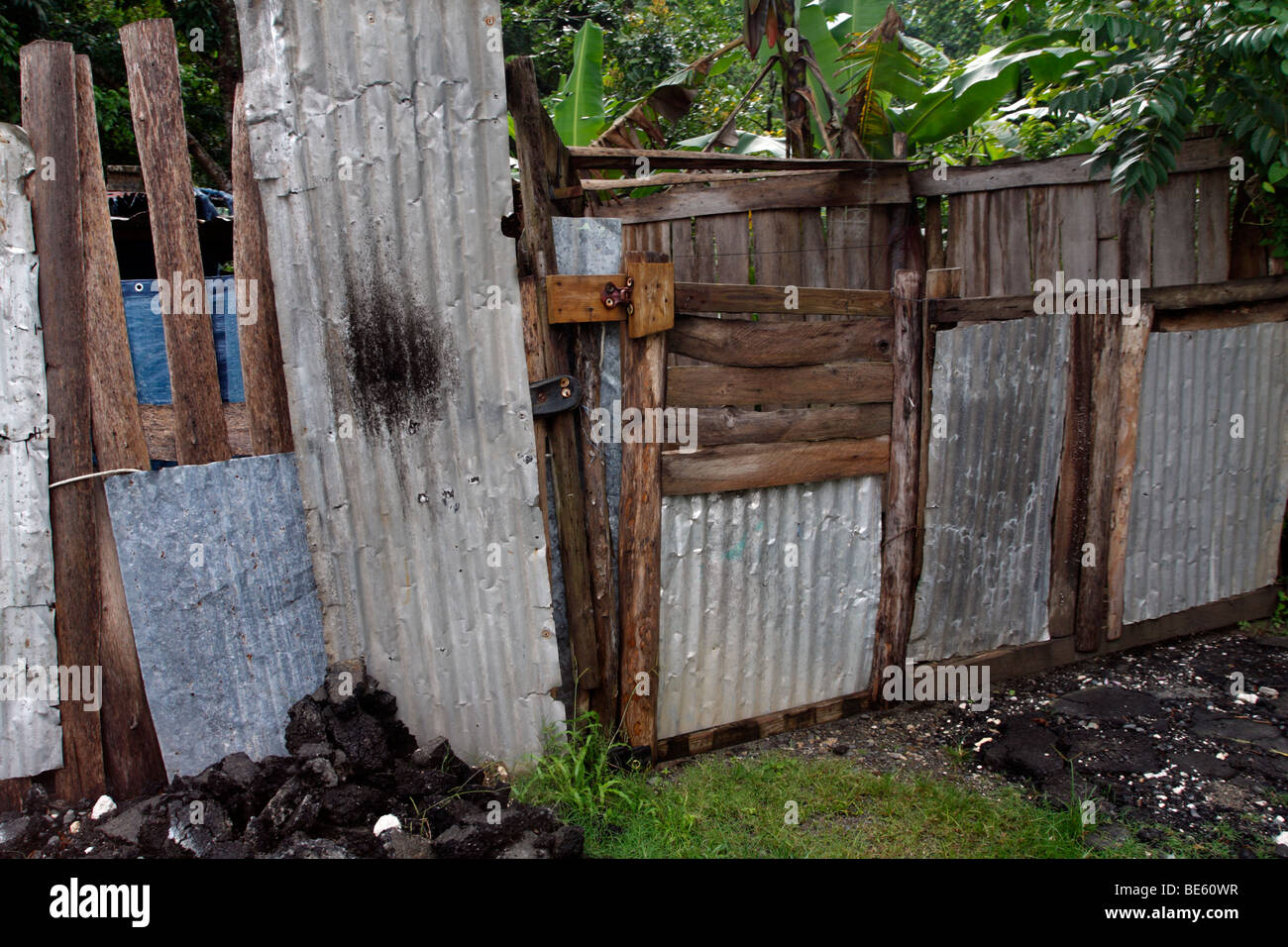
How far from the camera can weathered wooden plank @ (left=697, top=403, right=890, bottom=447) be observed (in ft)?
12.2

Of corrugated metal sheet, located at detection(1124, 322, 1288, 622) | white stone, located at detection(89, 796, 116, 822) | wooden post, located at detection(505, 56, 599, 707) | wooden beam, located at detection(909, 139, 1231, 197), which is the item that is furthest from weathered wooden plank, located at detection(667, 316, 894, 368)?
white stone, located at detection(89, 796, 116, 822)

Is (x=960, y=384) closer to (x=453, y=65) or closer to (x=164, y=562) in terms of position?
(x=453, y=65)

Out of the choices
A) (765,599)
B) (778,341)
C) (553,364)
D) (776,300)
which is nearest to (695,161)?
(776,300)

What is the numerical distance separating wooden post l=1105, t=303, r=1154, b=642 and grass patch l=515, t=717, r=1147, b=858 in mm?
1821

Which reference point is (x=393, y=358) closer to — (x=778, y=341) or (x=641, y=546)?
(x=641, y=546)

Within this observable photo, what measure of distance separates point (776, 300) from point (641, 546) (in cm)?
122

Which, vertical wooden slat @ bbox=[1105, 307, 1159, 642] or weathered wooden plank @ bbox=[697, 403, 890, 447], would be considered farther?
vertical wooden slat @ bbox=[1105, 307, 1159, 642]

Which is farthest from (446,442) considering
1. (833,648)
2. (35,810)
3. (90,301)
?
(833,648)

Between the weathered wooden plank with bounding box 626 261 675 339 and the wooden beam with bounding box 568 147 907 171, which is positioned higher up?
the wooden beam with bounding box 568 147 907 171

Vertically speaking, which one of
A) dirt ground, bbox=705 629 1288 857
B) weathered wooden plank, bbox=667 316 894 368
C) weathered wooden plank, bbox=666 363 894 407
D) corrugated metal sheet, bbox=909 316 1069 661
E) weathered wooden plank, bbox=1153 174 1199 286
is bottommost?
dirt ground, bbox=705 629 1288 857

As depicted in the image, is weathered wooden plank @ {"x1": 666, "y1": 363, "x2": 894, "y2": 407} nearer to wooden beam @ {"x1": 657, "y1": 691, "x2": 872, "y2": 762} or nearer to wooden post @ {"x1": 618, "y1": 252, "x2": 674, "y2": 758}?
wooden post @ {"x1": 618, "y1": 252, "x2": 674, "y2": 758}

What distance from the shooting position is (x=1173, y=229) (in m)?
4.92

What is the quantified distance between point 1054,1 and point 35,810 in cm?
743

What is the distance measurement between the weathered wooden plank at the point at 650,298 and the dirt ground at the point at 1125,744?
1958 millimetres
